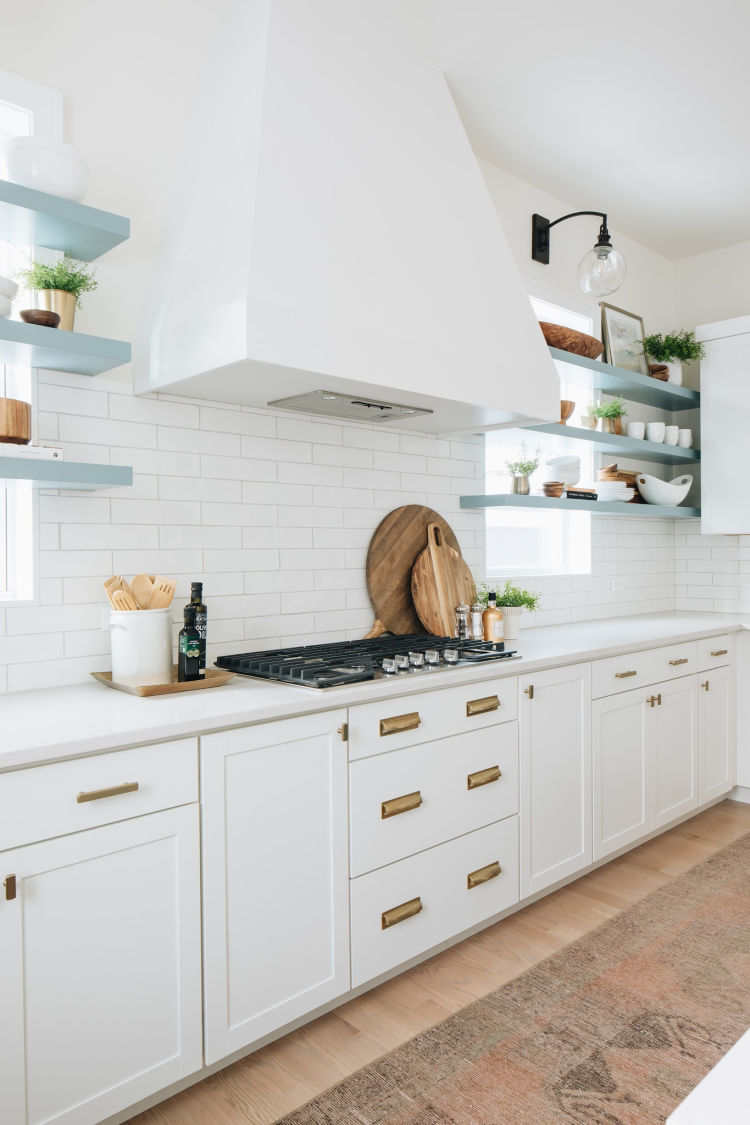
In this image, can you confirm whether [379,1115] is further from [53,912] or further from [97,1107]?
[53,912]

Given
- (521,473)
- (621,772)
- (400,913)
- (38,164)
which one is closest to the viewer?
(38,164)

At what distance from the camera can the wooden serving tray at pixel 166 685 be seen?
197 centimetres

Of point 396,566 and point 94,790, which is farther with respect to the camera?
point 396,566

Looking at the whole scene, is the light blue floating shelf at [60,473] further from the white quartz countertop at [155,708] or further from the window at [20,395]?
the white quartz countertop at [155,708]

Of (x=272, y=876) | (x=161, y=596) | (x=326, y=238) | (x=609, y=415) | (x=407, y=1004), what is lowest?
(x=407, y=1004)

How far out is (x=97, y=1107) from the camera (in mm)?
1610

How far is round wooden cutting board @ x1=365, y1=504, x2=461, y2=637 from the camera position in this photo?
293cm

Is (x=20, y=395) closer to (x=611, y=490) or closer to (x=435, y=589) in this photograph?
(x=435, y=589)

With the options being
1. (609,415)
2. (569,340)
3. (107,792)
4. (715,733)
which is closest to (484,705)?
(107,792)

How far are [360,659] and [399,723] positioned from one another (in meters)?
0.24

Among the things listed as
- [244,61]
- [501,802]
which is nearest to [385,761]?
[501,802]

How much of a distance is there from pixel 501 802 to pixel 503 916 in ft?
1.43

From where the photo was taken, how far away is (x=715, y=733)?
386 centimetres

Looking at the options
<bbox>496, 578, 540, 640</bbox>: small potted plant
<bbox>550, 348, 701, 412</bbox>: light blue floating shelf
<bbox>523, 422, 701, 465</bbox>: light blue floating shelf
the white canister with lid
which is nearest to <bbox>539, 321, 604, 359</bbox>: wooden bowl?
<bbox>550, 348, 701, 412</bbox>: light blue floating shelf
